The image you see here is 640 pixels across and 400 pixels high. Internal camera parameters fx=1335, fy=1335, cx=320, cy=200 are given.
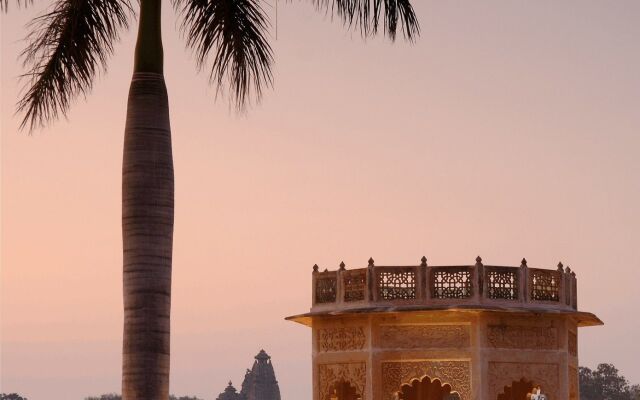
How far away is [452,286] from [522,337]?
1817 millimetres

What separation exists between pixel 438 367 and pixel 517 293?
2197 mm

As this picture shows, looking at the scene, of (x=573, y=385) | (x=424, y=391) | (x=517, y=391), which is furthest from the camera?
(x=424, y=391)

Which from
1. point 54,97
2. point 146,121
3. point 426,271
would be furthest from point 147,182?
point 426,271

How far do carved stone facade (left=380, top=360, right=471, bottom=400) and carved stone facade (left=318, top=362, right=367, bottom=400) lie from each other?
446mm

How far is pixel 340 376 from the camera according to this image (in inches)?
1084

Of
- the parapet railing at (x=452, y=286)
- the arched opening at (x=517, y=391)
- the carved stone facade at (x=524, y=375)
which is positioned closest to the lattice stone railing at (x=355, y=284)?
the parapet railing at (x=452, y=286)

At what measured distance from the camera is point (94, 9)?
15.4 m

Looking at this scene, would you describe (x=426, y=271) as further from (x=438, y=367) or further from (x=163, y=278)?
(x=163, y=278)

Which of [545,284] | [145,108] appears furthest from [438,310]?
[145,108]

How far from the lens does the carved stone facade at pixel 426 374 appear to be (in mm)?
26641

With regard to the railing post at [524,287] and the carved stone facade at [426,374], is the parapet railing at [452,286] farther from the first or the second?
the carved stone facade at [426,374]

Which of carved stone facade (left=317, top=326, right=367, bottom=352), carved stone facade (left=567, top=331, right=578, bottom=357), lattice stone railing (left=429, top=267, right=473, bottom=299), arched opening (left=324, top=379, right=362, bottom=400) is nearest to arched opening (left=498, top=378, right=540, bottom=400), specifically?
carved stone facade (left=567, top=331, right=578, bottom=357)

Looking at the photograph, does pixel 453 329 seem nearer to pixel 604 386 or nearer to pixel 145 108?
pixel 145 108

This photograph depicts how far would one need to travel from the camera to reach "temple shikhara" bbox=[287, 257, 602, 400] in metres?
26.7
